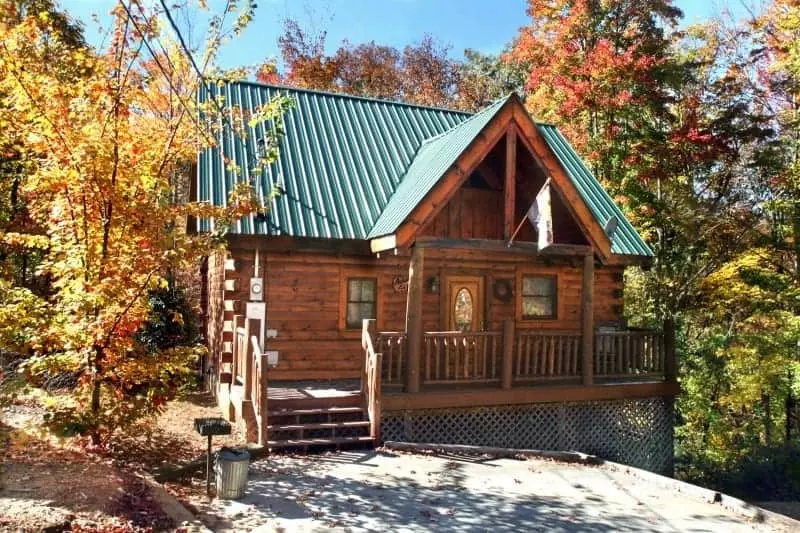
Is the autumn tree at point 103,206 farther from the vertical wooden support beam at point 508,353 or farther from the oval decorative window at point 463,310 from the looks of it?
the oval decorative window at point 463,310

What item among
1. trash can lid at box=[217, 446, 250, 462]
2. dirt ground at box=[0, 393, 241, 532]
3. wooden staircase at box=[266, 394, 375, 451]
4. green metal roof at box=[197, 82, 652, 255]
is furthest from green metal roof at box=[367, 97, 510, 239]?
dirt ground at box=[0, 393, 241, 532]

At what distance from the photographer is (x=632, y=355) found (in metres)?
13.7

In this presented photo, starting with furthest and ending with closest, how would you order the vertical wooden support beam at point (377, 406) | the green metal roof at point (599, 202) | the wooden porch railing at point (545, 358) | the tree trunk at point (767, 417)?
the tree trunk at point (767, 417), the green metal roof at point (599, 202), the wooden porch railing at point (545, 358), the vertical wooden support beam at point (377, 406)

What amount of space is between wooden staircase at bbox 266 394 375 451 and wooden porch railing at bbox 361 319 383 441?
0.17 m

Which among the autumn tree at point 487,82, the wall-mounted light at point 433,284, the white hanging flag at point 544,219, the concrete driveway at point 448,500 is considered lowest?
the concrete driveway at point 448,500

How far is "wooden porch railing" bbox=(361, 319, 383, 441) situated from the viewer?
10.7 m

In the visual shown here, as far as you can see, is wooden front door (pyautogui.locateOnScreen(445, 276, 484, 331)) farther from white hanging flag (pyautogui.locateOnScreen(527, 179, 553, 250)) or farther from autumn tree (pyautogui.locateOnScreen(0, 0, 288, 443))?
autumn tree (pyautogui.locateOnScreen(0, 0, 288, 443))

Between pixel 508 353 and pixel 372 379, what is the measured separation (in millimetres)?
2701

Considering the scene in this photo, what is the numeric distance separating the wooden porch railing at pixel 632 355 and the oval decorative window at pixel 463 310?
2864 millimetres

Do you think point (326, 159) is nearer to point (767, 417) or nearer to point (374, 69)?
point (767, 417)

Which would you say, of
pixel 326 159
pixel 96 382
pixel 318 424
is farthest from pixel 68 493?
pixel 326 159

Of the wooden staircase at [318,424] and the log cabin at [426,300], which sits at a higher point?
the log cabin at [426,300]

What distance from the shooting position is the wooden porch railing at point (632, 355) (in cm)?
1315

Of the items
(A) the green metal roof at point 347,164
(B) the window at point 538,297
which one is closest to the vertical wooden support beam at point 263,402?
(A) the green metal roof at point 347,164
